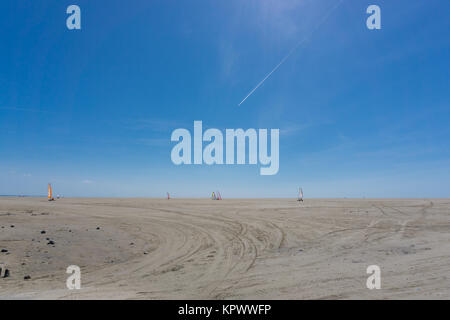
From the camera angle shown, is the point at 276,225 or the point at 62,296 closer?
the point at 62,296

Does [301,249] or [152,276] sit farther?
[301,249]

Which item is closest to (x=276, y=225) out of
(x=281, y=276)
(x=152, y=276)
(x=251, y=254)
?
(x=251, y=254)

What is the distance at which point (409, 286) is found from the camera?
19.3ft

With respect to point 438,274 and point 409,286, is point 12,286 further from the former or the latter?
Answer: point 438,274

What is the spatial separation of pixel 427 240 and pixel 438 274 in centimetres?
566

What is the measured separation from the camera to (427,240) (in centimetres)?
1109
